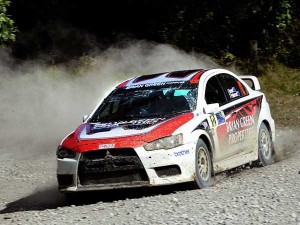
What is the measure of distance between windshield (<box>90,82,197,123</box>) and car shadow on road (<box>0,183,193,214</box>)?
98 cm

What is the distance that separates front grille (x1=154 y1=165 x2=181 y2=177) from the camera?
30.6ft

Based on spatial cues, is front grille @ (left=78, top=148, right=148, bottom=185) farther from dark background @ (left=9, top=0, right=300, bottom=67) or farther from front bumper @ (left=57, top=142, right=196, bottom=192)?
dark background @ (left=9, top=0, right=300, bottom=67)

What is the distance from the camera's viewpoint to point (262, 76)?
2159 centimetres

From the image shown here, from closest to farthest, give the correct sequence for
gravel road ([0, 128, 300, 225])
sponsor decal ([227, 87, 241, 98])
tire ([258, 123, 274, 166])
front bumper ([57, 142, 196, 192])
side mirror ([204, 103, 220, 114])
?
gravel road ([0, 128, 300, 225]) → front bumper ([57, 142, 196, 192]) → side mirror ([204, 103, 220, 114]) → sponsor decal ([227, 87, 241, 98]) → tire ([258, 123, 274, 166])

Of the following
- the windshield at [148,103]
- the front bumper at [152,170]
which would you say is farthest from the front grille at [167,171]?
the windshield at [148,103]

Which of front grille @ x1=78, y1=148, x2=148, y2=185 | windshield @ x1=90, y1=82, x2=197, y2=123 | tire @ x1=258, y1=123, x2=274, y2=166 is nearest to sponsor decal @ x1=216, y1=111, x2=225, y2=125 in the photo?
windshield @ x1=90, y1=82, x2=197, y2=123

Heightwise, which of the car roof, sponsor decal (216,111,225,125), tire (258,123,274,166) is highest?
the car roof

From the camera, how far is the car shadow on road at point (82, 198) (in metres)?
9.95

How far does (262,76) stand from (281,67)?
81 cm

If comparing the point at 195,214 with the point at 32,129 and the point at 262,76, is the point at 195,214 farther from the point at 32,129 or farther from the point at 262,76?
the point at 262,76

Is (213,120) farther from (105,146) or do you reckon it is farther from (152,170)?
(105,146)

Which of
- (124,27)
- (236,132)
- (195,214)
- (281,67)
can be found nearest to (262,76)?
(281,67)

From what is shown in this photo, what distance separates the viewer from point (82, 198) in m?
10.0

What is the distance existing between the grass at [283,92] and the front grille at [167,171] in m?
8.43
